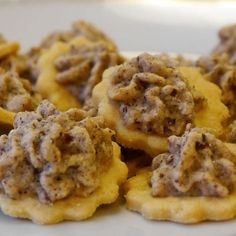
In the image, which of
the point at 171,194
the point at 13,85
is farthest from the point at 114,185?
the point at 13,85

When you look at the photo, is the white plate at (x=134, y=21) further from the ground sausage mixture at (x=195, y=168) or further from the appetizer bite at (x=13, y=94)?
the ground sausage mixture at (x=195, y=168)

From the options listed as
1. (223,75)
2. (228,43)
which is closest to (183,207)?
(223,75)

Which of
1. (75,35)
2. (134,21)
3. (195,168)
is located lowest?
(134,21)

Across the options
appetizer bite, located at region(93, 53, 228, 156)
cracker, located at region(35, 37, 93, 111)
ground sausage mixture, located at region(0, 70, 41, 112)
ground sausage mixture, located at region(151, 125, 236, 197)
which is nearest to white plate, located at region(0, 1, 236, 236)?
cracker, located at region(35, 37, 93, 111)

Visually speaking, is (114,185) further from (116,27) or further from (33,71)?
(116,27)

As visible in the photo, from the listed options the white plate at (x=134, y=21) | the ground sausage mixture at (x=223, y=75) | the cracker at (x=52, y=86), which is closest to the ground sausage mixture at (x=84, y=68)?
the cracker at (x=52, y=86)

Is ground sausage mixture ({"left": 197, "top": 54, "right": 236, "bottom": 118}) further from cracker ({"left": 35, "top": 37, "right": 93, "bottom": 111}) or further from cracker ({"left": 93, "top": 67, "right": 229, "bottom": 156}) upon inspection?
cracker ({"left": 35, "top": 37, "right": 93, "bottom": 111})

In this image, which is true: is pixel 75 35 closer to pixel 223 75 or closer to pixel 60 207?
pixel 223 75
